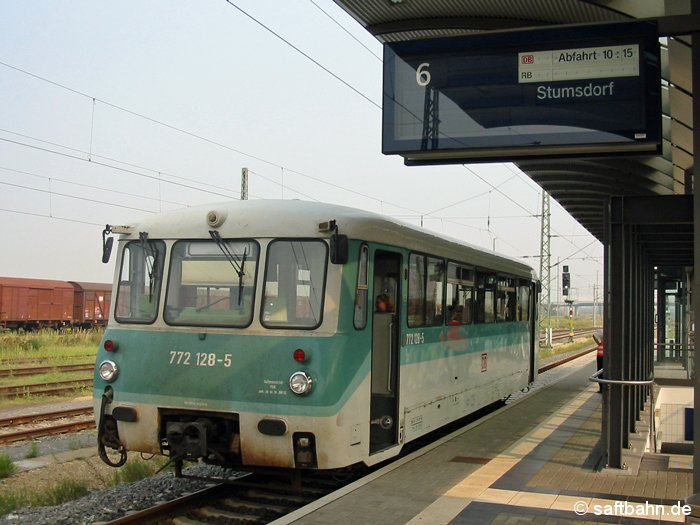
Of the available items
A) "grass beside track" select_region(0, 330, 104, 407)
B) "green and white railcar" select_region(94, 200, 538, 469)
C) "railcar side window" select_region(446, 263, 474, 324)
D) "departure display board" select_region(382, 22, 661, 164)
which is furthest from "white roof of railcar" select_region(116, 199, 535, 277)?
"grass beside track" select_region(0, 330, 104, 407)

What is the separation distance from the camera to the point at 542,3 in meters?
6.88

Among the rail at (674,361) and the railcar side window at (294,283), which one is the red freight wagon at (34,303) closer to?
the rail at (674,361)

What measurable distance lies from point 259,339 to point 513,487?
2.91m

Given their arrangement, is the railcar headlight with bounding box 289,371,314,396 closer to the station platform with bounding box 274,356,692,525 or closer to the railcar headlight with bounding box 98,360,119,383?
the station platform with bounding box 274,356,692,525

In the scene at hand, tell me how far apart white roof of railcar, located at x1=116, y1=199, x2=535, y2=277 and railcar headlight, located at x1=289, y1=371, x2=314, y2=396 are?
1.40 metres

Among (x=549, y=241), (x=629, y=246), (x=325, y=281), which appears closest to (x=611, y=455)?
(x=629, y=246)

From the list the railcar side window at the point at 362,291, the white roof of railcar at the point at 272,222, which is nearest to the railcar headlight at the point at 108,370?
the white roof of railcar at the point at 272,222

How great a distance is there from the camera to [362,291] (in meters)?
8.02

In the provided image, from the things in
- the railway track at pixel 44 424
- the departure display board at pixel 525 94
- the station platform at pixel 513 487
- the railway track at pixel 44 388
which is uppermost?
the departure display board at pixel 525 94

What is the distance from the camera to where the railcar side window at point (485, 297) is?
12.2 metres

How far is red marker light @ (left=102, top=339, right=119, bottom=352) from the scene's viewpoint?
804 cm

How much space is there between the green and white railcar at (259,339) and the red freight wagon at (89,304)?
1449 inches

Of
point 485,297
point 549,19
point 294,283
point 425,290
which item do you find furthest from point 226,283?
point 485,297

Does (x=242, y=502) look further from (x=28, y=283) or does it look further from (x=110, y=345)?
(x=28, y=283)
